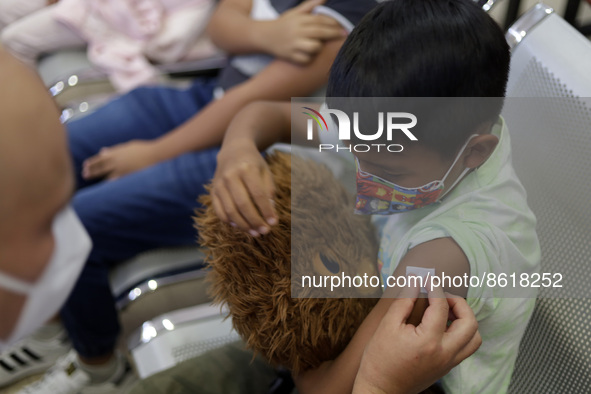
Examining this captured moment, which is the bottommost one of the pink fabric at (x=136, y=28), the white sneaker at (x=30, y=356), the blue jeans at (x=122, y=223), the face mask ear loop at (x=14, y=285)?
the white sneaker at (x=30, y=356)

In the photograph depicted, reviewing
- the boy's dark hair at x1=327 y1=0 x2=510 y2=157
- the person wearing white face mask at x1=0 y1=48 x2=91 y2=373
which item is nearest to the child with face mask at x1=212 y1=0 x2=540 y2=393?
the boy's dark hair at x1=327 y1=0 x2=510 y2=157

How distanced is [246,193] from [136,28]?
96cm

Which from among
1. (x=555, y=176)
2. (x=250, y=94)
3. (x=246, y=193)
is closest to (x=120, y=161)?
(x=250, y=94)

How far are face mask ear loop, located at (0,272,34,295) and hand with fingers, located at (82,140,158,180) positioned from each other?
693 mm

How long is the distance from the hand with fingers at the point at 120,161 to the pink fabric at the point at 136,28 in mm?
350

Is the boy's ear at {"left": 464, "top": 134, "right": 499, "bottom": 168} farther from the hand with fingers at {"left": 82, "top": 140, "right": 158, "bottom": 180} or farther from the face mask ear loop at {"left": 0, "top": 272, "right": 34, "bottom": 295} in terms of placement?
the hand with fingers at {"left": 82, "top": 140, "right": 158, "bottom": 180}

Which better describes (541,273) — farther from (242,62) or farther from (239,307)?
(242,62)

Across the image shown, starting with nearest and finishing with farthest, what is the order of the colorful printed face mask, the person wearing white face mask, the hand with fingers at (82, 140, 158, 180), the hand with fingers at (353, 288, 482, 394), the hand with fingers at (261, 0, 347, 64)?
the person wearing white face mask → the hand with fingers at (353, 288, 482, 394) → the colorful printed face mask → the hand with fingers at (261, 0, 347, 64) → the hand with fingers at (82, 140, 158, 180)

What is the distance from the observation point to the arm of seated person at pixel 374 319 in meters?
0.53

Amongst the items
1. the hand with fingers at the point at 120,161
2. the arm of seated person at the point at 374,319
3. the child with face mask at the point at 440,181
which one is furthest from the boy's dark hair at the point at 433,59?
the hand with fingers at the point at 120,161

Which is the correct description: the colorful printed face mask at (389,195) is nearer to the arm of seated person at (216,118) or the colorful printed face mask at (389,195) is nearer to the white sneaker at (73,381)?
the arm of seated person at (216,118)

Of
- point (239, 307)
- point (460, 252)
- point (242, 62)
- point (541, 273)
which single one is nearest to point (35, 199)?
point (239, 307)

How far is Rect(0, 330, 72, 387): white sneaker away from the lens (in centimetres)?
111

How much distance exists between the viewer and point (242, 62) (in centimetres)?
103
